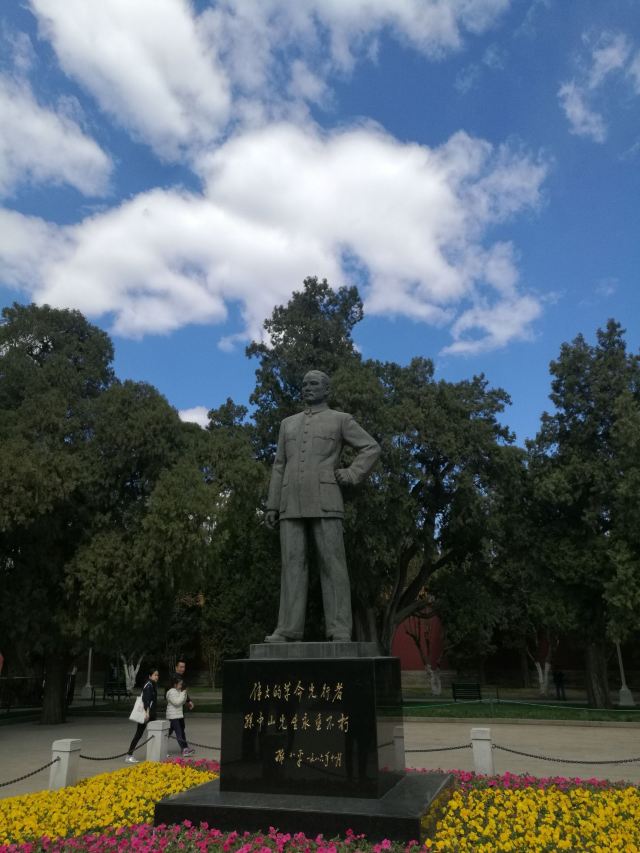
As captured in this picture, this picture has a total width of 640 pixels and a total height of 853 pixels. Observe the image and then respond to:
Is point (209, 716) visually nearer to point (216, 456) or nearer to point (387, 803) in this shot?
point (216, 456)

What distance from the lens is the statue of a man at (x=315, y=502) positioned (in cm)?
618

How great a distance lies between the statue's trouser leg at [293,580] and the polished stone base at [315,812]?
1.38m

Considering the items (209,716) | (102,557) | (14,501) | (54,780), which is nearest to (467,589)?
(209,716)

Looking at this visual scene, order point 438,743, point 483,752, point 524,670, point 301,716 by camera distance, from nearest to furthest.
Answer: point 301,716
point 483,752
point 438,743
point 524,670

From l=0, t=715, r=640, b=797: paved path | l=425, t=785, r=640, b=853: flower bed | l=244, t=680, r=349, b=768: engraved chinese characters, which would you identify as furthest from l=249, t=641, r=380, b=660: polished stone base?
l=0, t=715, r=640, b=797: paved path

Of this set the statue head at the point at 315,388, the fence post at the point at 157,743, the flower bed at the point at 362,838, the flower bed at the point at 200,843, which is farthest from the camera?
the fence post at the point at 157,743

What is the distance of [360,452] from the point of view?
21.6 feet

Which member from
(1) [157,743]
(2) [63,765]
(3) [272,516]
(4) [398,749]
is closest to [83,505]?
(1) [157,743]

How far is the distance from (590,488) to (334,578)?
1414cm

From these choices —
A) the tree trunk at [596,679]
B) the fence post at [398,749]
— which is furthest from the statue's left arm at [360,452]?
the tree trunk at [596,679]

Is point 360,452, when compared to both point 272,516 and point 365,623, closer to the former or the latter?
point 272,516

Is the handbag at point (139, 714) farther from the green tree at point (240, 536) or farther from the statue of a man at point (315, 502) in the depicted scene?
the statue of a man at point (315, 502)

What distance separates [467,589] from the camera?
20.9 metres

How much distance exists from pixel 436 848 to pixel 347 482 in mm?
2972
